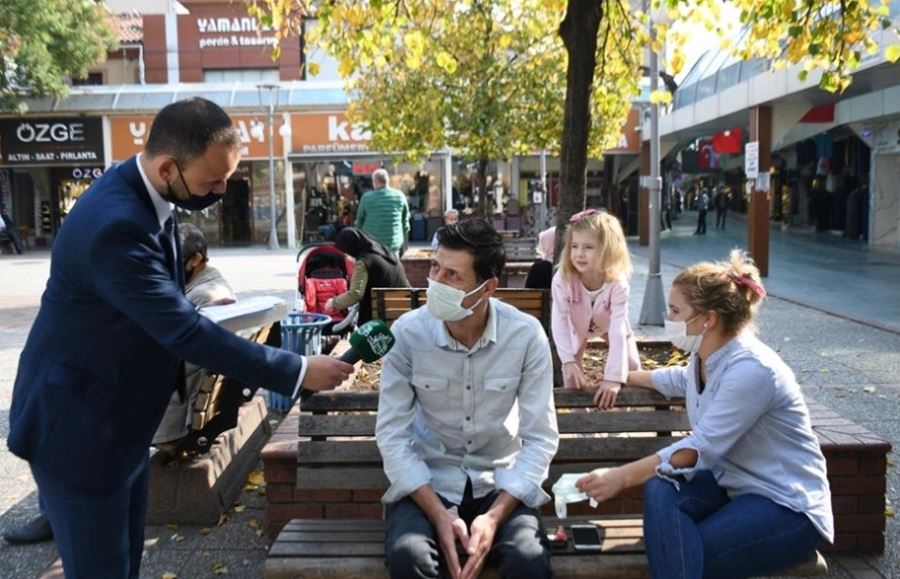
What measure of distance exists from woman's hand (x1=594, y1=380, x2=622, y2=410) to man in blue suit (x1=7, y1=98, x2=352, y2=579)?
1534 mm

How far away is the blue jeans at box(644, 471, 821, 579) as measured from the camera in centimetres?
282

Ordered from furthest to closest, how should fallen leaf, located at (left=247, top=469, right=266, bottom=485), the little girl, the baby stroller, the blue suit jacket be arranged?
1. the baby stroller
2. fallen leaf, located at (left=247, top=469, right=266, bottom=485)
3. the little girl
4. the blue suit jacket

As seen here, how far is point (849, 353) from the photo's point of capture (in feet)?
29.5

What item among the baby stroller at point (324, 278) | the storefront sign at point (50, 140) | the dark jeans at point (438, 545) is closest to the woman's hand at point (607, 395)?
the dark jeans at point (438, 545)

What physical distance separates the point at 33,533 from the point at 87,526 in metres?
2.02

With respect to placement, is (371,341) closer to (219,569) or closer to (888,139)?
(219,569)

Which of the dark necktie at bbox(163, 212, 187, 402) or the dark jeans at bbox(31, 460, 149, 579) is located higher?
the dark necktie at bbox(163, 212, 187, 402)

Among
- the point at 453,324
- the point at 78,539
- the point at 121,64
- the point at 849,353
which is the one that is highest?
the point at 121,64

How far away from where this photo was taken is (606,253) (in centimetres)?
472

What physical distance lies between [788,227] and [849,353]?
28699mm

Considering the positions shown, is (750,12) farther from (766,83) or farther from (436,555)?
(766,83)

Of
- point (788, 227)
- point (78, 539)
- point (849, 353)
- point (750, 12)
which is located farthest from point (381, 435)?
point (788, 227)

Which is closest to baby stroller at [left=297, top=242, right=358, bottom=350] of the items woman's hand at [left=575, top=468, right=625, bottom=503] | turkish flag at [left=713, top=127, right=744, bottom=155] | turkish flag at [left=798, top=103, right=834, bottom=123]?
woman's hand at [left=575, top=468, right=625, bottom=503]

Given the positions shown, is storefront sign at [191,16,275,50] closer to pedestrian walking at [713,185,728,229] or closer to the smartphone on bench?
pedestrian walking at [713,185,728,229]
